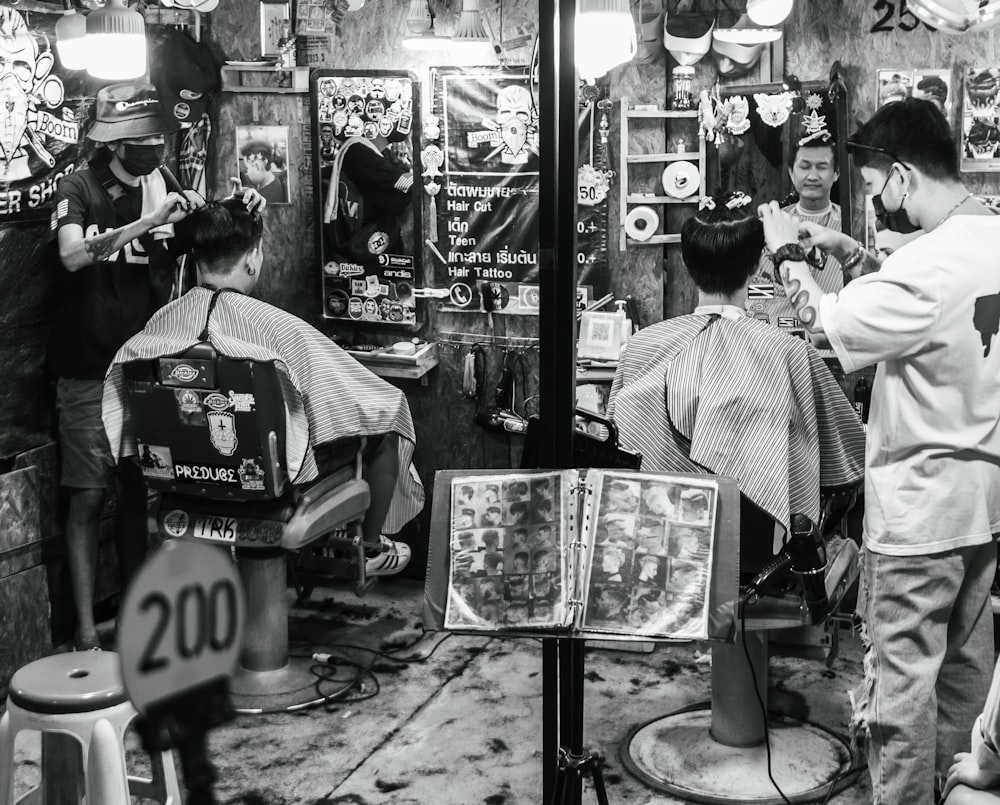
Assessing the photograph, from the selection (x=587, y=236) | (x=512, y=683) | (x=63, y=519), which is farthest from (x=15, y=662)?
(x=587, y=236)

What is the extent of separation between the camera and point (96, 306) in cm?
418

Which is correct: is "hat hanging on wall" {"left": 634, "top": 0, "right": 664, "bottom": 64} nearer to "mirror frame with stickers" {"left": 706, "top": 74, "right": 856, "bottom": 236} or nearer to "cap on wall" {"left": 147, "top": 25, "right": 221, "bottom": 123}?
"mirror frame with stickers" {"left": 706, "top": 74, "right": 856, "bottom": 236}

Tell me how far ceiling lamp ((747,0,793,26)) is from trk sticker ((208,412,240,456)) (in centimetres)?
211

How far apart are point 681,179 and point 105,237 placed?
6.68 ft

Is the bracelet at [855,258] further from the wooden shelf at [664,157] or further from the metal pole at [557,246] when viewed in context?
the metal pole at [557,246]

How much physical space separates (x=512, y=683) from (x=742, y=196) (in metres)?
1.84

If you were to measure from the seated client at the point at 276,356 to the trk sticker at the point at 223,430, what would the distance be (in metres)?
0.18

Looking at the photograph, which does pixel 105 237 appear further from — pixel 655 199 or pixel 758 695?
pixel 758 695

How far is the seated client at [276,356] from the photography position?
3.72 meters

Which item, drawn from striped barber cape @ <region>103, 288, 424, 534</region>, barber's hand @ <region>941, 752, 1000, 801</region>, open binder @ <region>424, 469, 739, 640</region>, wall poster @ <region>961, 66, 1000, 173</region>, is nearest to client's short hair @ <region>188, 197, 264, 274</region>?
striped barber cape @ <region>103, 288, 424, 534</region>

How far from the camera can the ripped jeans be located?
2646mm

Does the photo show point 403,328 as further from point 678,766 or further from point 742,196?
point 678,766

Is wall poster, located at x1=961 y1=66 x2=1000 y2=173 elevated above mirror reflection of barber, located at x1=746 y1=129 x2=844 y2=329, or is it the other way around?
wall poster, located at x1=961 y1=66 x2=1000 y2=173

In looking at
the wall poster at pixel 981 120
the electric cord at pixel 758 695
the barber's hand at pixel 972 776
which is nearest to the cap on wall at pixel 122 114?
the electric cord at pixel 758 695
